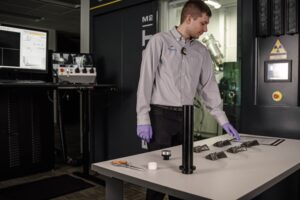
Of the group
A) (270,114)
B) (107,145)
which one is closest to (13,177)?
(107,145)

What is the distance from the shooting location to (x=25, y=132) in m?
3.06

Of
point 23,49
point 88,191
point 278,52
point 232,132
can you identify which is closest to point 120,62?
point 23,49

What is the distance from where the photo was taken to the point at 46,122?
3219mm

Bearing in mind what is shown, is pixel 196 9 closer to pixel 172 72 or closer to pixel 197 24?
pixel 197 24

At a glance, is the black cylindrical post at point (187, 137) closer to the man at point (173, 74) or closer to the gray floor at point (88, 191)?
the man at point (173, 74)

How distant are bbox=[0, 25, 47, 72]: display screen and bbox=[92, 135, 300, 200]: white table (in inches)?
78.3

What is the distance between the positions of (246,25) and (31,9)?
18.1ft

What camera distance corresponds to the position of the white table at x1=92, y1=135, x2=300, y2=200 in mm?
820

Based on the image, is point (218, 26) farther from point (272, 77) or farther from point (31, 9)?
point (31, 9)

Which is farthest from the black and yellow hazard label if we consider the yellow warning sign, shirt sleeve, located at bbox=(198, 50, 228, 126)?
shirt sleeve, located at bbox=(198, 50, 228, 126)

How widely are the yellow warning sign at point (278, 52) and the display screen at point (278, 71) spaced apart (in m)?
0.03

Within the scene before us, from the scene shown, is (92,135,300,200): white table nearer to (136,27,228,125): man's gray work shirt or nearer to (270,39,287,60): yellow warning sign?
(136,27,228,125): man's gray work shirt

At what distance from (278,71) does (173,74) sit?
637 millimetres

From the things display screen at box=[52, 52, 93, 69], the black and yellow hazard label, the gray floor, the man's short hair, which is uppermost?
the man's short hair
